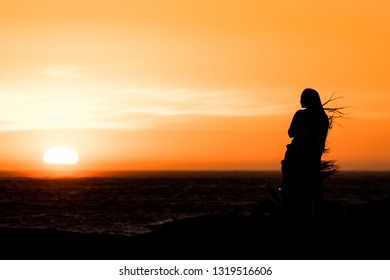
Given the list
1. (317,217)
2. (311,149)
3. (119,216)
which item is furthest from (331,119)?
(119,216)

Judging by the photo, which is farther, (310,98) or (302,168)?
(302,168)

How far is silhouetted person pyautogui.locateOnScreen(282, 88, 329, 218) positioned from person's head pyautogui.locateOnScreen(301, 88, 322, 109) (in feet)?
0.31

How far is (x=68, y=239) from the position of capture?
14.9 m

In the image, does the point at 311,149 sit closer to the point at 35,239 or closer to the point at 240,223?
the point at 240,223

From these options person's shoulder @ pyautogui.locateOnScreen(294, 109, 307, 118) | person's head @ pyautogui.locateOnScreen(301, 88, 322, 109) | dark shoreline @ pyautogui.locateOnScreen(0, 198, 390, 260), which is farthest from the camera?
dark shoreline @ pyautogui.locateOnScreen(0, 198, 390, 260)

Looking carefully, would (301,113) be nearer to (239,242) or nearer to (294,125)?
(294,125)

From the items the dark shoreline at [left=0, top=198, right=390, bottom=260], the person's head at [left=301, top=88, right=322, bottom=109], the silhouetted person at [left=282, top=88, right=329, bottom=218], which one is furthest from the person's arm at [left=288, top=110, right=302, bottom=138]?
the dark shoreline at [left=0, top=198, right=390, bottom=260]

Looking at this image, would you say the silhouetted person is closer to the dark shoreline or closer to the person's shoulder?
the person's shoulder

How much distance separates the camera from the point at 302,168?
12648 mm

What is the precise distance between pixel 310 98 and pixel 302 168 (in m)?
1.22

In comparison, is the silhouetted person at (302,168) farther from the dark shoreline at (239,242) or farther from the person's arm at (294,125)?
the dark shoreline at (239,242)

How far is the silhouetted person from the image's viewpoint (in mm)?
12492

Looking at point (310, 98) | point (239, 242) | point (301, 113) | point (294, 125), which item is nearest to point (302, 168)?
point (294, 125)

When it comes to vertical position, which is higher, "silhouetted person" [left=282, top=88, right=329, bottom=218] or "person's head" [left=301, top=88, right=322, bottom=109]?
"person's head" [left=301, top=88, right=322, bottom=109]
